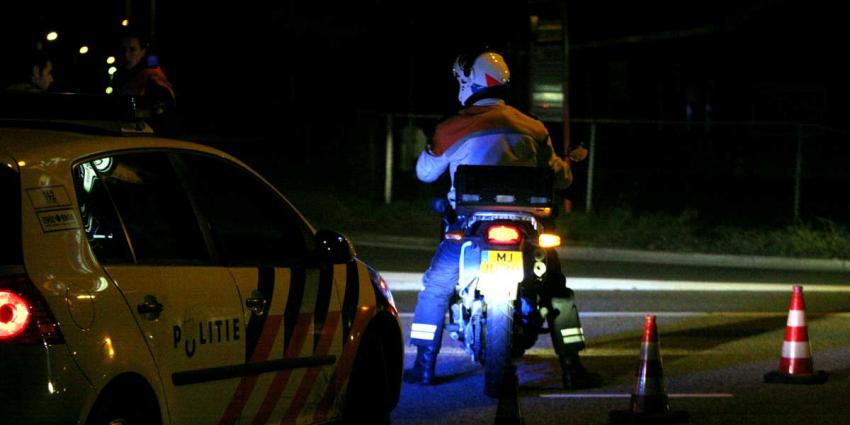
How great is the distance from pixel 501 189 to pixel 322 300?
198cm

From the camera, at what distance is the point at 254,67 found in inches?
1547

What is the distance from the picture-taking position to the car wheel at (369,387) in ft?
23.7

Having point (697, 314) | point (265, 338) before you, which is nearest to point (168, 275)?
point (265, 338)

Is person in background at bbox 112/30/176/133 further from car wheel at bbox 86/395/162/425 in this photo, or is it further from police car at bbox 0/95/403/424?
car wheel at bbox 86/395/162/425

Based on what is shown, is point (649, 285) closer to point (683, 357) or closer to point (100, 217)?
point (683, 357)

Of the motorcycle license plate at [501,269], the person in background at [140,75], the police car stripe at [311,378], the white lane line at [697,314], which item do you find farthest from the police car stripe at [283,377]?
the white lane line at [697,314]

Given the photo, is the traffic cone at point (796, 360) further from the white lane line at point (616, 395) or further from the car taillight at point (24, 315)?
the car taillight at point (24, 315)

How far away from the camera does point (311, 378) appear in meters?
6.73

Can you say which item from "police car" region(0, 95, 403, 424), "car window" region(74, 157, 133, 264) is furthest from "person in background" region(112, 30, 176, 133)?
"car window" region(74, 157, 133, 264)

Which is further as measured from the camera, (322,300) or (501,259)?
(501,259)

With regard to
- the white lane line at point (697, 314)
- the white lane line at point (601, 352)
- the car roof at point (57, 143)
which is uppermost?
the car roof at point (57, 143)

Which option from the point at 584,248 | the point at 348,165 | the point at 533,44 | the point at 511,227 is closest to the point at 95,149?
the point at 511,227

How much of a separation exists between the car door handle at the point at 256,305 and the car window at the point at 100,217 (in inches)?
27.8

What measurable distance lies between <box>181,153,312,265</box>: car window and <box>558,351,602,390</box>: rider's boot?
96.9 inches
